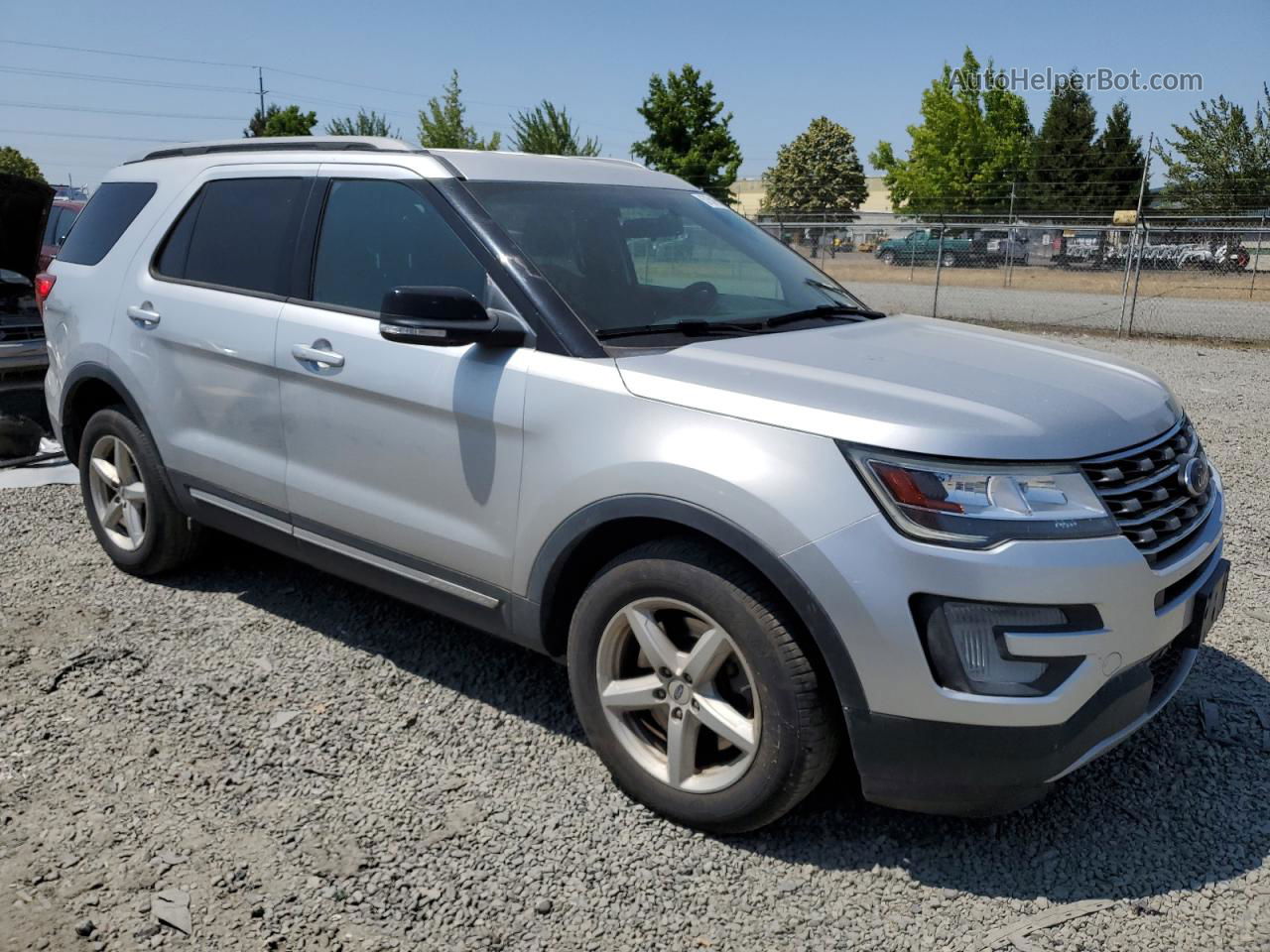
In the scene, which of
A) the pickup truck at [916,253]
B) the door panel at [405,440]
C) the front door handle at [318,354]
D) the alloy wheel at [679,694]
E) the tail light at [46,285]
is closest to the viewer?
the alloy wheel at [679,694]

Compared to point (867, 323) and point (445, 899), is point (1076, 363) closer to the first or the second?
point (867, 323)

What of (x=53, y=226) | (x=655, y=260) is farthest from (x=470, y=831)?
(x=53, y=226)

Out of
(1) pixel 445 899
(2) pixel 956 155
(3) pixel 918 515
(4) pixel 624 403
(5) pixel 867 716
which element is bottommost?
(1) pixel 445 899

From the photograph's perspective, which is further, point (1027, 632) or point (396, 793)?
point (396, 793)

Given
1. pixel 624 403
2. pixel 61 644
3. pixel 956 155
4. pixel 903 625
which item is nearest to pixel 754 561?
pixel 903 625

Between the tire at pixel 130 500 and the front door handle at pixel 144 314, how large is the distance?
46cm

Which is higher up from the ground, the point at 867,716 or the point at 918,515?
the point at 918,515

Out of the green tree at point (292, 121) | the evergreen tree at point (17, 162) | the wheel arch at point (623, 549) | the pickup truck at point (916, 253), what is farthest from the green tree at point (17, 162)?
the wheel arch at point (623, 549)

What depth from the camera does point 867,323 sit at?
3.81 metres

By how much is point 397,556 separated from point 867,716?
1719mm

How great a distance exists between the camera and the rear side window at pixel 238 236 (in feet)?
13.3

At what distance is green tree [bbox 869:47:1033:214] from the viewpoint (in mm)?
50250

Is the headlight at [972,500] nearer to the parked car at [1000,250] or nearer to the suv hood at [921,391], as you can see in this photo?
the suv hood at [921,391]

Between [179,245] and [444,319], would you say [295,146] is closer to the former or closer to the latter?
[179,245]
